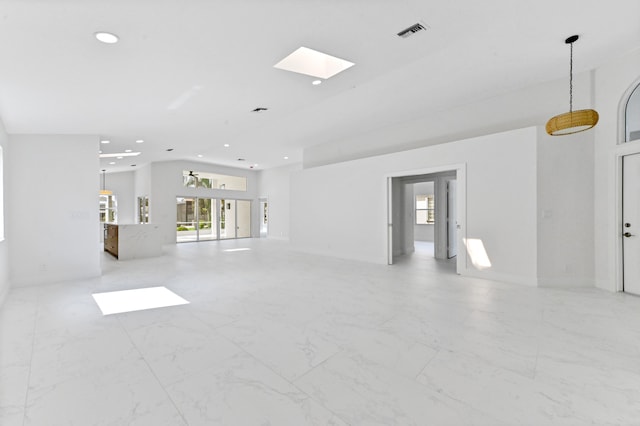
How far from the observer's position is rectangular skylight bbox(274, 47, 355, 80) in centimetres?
392

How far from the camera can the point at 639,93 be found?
15.0 feet

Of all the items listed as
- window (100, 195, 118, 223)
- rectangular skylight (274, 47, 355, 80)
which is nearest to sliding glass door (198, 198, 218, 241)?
window (100, 195, 118, 223)

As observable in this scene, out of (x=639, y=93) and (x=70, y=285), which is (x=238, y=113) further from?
(x=639, y=93)

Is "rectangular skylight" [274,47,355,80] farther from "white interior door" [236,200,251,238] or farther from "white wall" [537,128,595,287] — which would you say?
"white interior door" [236,200,251,238]

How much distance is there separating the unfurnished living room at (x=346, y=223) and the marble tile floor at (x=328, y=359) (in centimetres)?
2

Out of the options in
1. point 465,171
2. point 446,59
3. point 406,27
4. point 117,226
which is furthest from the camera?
point 117,226

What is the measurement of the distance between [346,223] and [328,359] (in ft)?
19.4

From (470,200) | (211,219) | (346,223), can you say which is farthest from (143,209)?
(470,200)

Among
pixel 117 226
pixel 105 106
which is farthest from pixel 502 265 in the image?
pixel 117 226

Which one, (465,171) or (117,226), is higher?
(465,171)

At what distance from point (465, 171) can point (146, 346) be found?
19.0 feet

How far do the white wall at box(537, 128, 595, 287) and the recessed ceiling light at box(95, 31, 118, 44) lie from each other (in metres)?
5.95

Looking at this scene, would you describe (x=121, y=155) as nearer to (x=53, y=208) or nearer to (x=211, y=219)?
(x=53, y=208)

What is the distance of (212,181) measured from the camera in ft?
47.6
